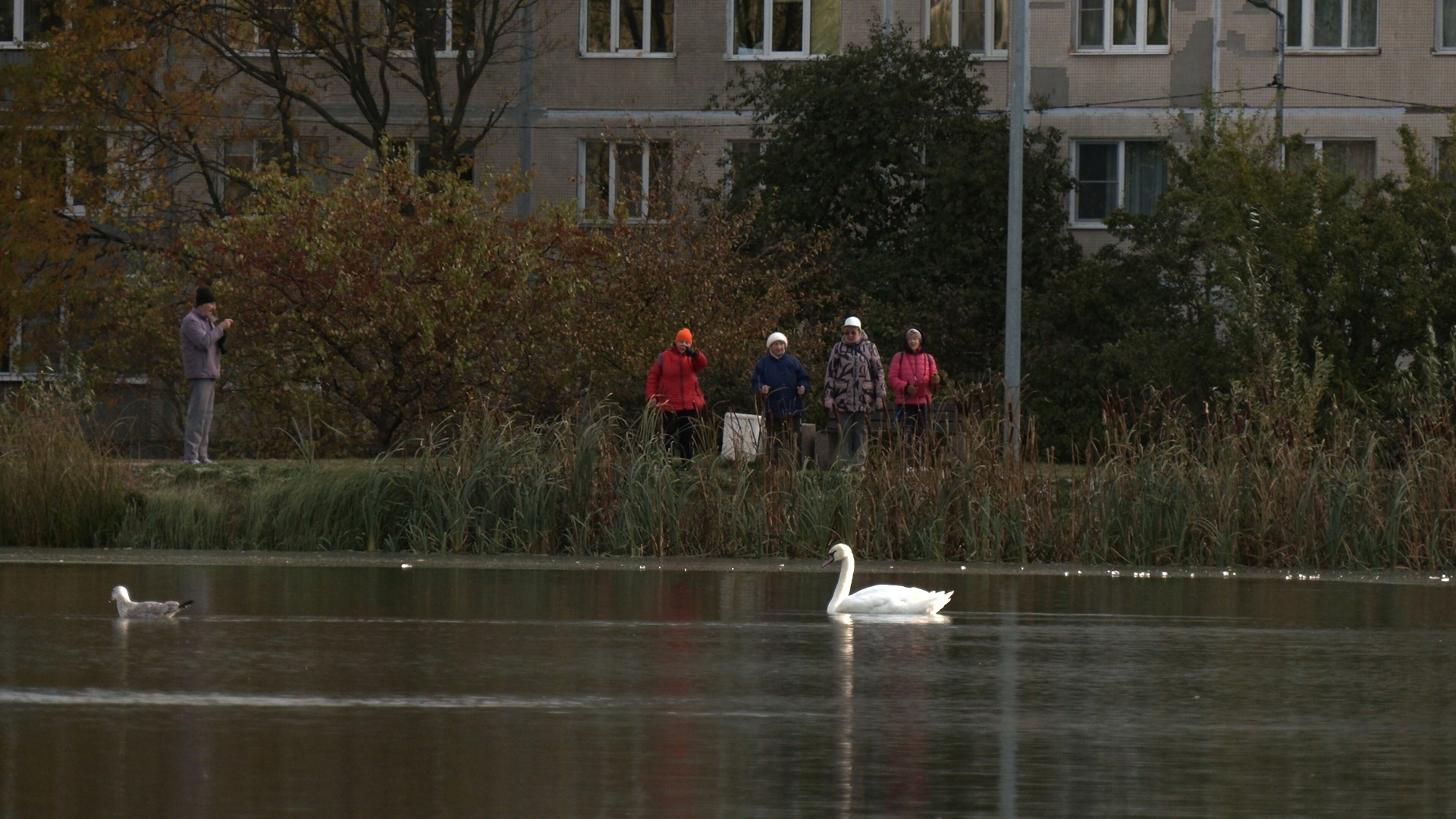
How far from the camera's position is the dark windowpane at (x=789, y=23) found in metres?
49.4

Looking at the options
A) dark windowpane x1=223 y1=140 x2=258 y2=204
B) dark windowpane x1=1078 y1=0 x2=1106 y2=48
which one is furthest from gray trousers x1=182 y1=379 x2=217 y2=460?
dark windowpane x1=1078 y1=0 x2=1106 y2=48

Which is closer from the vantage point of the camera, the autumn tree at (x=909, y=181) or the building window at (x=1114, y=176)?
the autumn tree at (x=909, y=181)

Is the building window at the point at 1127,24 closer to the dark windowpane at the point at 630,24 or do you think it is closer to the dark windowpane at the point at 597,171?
the dark windowpane at the point at 630,24

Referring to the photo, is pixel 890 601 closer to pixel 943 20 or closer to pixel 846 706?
pixel 846 706

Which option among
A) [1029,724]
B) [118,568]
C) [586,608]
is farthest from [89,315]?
[1029,724]

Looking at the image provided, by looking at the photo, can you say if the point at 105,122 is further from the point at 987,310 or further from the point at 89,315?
the point at 987,310

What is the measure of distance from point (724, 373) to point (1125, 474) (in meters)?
14.1

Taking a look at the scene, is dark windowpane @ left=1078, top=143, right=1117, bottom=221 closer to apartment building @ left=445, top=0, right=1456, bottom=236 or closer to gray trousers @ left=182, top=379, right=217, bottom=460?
apartment building @ left=445, top=0, right=1456, bottom=236

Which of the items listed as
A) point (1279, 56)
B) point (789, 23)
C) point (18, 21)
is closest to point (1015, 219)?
point (1279, 56)

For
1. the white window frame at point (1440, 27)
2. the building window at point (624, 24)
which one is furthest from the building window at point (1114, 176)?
the building window at point (624, 24)

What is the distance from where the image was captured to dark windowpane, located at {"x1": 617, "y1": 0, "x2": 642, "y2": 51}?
49.8m

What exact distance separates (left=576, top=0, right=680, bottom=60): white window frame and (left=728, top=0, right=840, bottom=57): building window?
4.13 feet

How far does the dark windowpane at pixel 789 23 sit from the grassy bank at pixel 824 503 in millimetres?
29423

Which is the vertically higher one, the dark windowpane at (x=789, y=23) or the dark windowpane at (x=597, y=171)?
the dark windowpane at (x=789, y=23)
